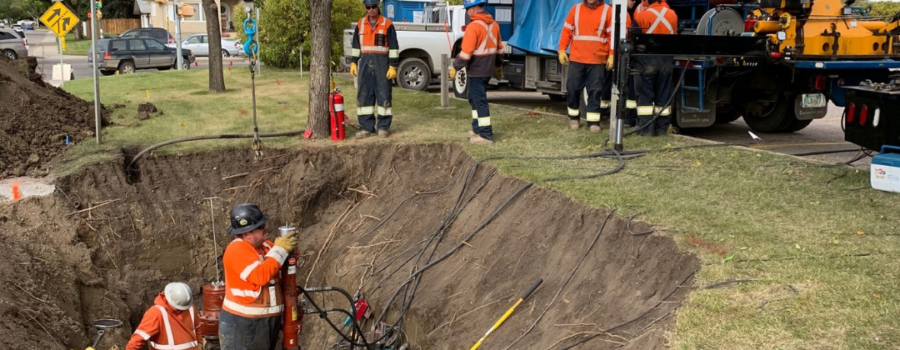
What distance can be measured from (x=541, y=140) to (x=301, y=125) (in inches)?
155

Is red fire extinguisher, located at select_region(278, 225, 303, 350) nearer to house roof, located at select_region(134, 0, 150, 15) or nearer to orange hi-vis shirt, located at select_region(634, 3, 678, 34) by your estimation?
orange hi-vis shirt, located at select_region(634, 3, 678, 34)

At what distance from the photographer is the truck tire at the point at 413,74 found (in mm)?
18047

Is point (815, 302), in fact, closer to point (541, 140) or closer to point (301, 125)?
point (541, 140)

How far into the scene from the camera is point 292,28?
23.0 meters

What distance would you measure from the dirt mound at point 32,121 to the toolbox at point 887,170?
941cm

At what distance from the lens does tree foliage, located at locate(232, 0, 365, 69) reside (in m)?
22.7

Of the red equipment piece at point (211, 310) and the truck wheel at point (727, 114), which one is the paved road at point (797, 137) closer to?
the truck wheel at point (727, 114)

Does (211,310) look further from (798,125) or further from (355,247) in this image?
(798,125)

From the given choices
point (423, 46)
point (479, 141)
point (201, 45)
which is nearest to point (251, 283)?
point (479, 141)

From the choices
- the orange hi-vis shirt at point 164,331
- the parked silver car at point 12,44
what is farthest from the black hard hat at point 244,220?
the parked silver car at point 12,44

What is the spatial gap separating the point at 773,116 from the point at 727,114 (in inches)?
36.7

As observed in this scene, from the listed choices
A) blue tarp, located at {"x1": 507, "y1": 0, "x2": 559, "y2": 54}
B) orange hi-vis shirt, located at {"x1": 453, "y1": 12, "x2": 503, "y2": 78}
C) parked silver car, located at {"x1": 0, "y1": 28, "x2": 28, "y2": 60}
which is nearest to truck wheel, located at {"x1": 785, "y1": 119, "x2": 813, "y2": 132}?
blue tarp, located at {"x1": 507, "y1": 0, "x2": 559, "y2": 54}

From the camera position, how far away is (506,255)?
294 inches

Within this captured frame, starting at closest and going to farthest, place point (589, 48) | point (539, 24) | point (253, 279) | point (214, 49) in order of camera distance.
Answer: point (253, 279)
point (589, 48)
point (539, 24)
point (214, 49)
